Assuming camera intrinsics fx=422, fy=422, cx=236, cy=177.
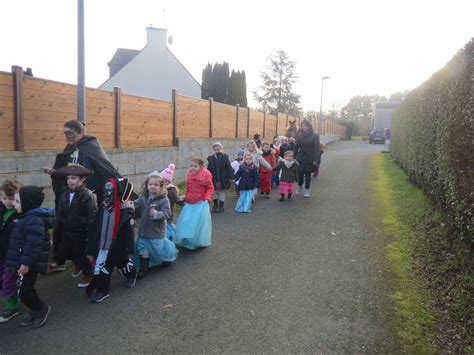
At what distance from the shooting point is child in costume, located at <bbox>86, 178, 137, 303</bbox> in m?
4.68

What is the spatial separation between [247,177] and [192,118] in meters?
3.95

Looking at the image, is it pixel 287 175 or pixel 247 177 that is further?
pixel 287 175

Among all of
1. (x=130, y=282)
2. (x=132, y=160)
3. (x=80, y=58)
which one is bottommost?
(x=130, y=282)

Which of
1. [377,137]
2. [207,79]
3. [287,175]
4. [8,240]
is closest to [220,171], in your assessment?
[287,175]

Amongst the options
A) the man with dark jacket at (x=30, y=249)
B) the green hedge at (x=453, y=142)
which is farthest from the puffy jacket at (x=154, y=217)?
the green hedge at (x=453, y=142)

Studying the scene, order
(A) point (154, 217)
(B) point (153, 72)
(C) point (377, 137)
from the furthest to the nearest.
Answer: (C) point (377, 137), (B) point (153, 72), (A) point (154, 217)

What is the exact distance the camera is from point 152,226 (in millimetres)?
5520

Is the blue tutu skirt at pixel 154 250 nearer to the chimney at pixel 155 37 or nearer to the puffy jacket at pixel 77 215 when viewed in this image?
the puffy jacket at pixel 77 215

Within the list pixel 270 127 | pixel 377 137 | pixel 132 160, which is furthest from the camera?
pixel 377 137

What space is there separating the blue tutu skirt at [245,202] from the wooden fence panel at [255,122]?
919cm

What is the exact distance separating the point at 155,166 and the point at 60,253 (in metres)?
5.91

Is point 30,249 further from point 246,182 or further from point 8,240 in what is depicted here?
point 246,182

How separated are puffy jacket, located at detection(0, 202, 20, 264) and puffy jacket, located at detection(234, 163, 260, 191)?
5742 mm

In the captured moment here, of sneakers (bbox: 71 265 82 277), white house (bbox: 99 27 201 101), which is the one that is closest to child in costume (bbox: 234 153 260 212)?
sneakers (bbox: 71 265 82 277)
